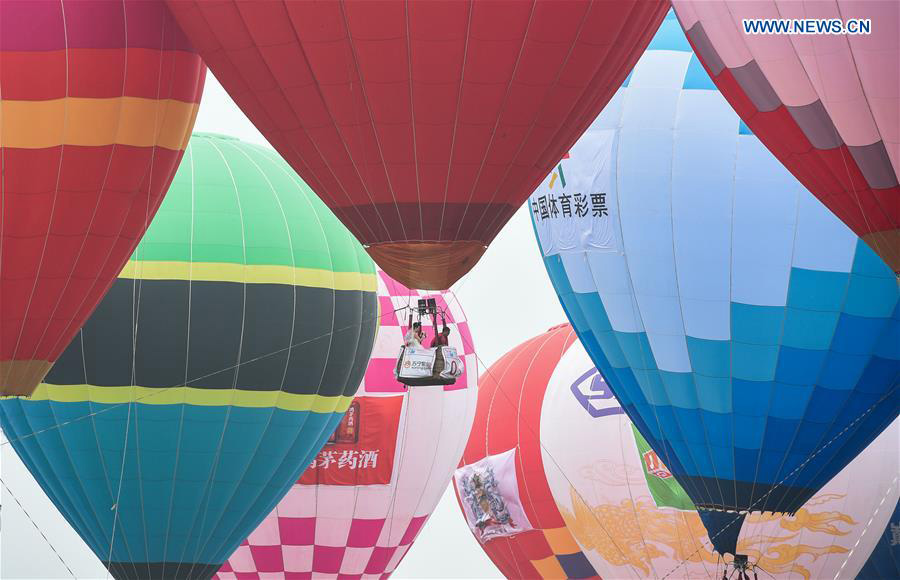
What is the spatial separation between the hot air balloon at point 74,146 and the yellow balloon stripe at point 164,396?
1.51 meters

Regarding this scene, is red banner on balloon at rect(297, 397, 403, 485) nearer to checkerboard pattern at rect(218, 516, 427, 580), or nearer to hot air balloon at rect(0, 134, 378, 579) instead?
checkerboard pattern at rect(218, 516, 427, 580)

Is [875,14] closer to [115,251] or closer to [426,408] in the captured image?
[115,251]

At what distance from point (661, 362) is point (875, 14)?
376cm

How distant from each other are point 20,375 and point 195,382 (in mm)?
2039

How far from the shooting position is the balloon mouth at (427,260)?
439 inches

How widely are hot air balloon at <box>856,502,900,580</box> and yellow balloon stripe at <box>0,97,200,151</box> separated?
279 inches

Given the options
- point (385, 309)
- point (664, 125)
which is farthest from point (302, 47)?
point (385, 309)

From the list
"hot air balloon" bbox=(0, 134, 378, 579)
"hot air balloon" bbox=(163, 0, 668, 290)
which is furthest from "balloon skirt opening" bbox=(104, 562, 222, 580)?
"hot air balloon" bbox=(163, 0, 668, 290)

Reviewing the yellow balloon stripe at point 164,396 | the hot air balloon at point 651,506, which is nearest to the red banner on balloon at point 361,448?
the hot air balloon at point 651,506

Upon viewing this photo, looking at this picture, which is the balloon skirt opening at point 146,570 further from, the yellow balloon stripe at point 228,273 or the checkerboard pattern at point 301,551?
the checkerboard pattern at point 301,551

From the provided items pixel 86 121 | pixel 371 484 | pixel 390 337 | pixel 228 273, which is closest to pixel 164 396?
pixel 228 273

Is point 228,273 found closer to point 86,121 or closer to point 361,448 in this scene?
point 86,121

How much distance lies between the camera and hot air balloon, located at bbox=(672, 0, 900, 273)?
9906 mm

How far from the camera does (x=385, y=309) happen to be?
16250 mm
